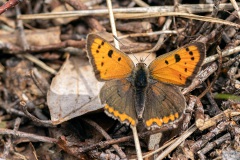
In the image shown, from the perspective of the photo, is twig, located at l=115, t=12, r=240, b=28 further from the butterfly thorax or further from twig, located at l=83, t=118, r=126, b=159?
twig, located at l=83, t=118, r=126, b=159

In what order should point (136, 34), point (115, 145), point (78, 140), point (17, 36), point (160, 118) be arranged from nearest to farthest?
point (160, 118)
point (115, 145)
point (78, 140)
point (136, 34)
point (17, 36)

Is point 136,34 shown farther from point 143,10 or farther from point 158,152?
point 158,152

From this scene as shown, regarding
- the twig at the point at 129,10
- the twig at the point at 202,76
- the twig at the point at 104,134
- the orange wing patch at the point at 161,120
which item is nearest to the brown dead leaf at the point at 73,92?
the twig at the point at 104,134

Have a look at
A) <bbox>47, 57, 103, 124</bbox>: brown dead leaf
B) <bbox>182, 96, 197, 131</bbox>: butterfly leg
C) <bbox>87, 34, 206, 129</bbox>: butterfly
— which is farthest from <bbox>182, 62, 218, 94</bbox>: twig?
<bbox>47, 57, 103, 124</bbox>: brown dead leaf

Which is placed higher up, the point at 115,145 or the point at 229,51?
the point at 229,51

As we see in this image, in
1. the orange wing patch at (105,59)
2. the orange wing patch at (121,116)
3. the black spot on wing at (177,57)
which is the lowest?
the orange wing patch at (121,116)

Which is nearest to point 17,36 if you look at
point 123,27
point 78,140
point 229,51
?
point 123,27

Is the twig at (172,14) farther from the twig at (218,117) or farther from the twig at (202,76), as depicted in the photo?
the twig at (218,117)

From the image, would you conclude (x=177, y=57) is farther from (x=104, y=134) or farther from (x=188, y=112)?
(x=104, y=134)
